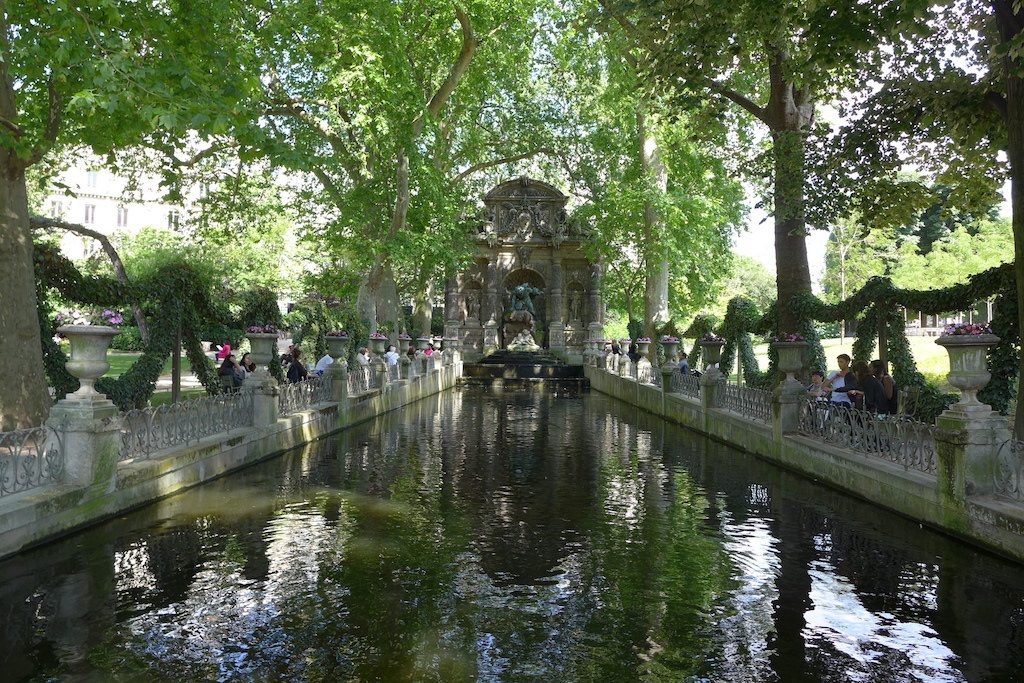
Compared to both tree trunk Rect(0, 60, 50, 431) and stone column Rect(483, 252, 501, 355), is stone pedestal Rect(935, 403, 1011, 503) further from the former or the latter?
stone column Rect(483, 252, 501, 355)

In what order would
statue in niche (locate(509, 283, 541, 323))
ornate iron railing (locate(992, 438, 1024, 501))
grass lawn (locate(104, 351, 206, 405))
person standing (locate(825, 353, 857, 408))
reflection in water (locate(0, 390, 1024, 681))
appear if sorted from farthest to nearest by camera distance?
1. statue in niche (locate(509, 283, 541, 323))
2. grass lawn (locate(104, 351, 206, 405))
3. person standing (locate(825, 353, 857, 408))
4. ornate iron railing (locate(992, 438, 1024, 501))
5. reflection in water (locate(0, 390, 1024, 681))

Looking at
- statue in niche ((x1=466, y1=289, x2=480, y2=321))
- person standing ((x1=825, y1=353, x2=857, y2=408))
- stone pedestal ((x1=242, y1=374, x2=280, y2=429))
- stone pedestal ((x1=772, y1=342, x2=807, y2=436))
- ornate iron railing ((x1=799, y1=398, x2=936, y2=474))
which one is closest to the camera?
ornate iron railing ((x1=799, y1=398, x2=936, y2=474))

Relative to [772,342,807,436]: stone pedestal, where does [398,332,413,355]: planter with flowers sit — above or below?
above

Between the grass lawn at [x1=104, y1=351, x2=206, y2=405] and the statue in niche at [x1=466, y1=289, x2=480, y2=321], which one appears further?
the statue in niche at [x1=466, y1=289, x2=480, y2=321]

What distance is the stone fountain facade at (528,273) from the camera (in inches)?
1897

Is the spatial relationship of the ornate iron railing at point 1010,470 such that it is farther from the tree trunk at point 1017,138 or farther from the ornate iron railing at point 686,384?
the ornate iron railing at point 686,384

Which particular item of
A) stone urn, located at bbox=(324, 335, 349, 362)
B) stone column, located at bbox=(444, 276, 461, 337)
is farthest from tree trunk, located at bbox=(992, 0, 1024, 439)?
stone column, located at bbox=(444, 276, 461, 337)

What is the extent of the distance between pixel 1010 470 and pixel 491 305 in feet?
136

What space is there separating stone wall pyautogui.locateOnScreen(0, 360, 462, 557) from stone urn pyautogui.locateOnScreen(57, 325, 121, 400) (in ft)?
1.47

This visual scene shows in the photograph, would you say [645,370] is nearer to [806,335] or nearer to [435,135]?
[806,335]

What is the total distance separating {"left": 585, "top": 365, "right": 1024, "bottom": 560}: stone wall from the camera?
7664 mm

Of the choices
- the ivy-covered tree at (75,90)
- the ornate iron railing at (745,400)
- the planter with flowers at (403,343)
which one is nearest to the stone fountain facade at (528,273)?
the planter with flowers at (403,343)

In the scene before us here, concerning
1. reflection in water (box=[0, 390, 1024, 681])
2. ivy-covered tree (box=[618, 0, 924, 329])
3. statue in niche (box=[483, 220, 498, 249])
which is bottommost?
reflection in water (box=[0, 390, 1024, 681])

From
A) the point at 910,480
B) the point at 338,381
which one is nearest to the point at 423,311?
the point at 338,381
